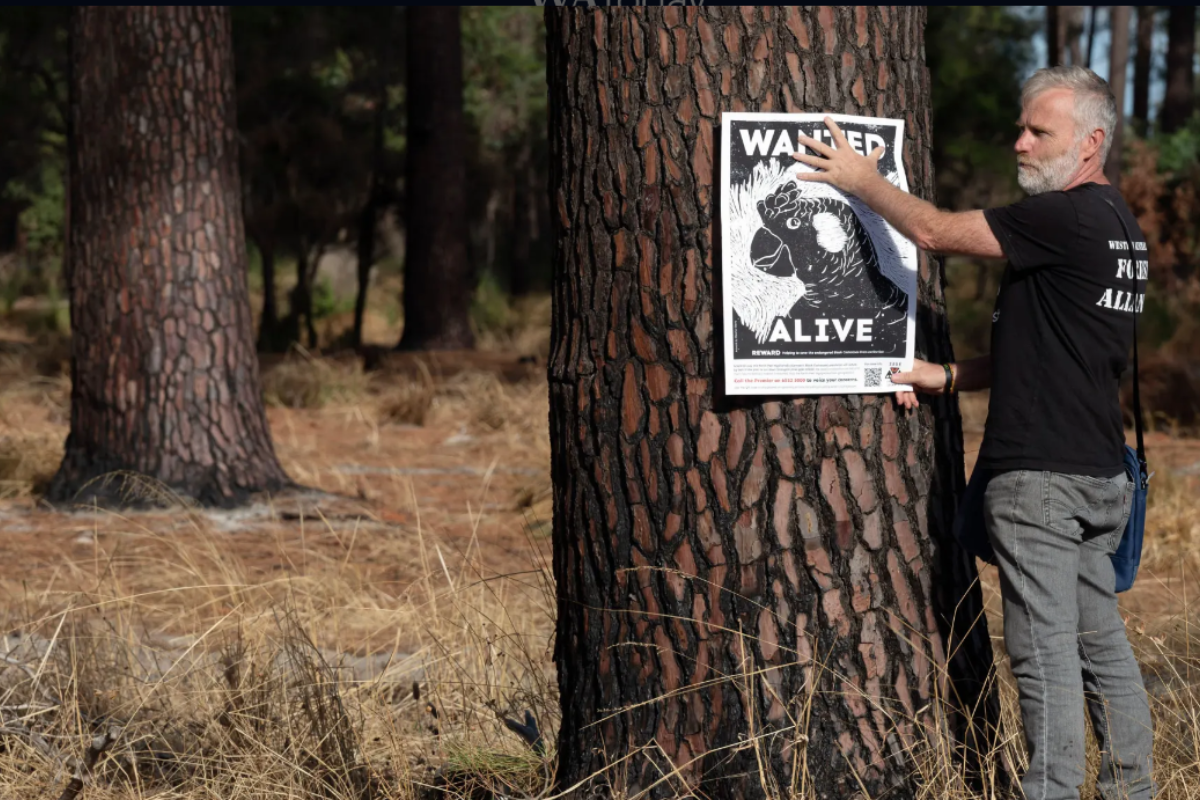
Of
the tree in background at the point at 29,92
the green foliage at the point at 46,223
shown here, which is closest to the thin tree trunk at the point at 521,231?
the tree in background at the point at 29,92

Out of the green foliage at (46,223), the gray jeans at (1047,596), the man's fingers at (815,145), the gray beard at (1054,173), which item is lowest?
the gray jeans at (1047,596)

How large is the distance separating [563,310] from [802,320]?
54 cm

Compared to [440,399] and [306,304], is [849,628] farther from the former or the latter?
[306,304]

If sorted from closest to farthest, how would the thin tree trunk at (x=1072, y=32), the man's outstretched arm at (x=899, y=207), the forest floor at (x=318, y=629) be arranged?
1. the man's outstretched arm at (x=899, y=207)
2. the forest floor at (x=318, y=629)
3. the thin tree trunk at (x=1072, y=32)

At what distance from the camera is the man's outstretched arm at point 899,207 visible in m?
2.97

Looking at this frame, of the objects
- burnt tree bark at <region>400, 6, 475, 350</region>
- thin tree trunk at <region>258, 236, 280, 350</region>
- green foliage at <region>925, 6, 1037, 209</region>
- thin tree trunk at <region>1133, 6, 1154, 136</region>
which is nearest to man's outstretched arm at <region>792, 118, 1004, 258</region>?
burnt tree bark at <region>400, 6, 475, 350</region>

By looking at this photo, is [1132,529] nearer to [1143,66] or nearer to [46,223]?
[1143,66]

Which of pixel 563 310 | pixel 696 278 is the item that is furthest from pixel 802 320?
pixel 563 310

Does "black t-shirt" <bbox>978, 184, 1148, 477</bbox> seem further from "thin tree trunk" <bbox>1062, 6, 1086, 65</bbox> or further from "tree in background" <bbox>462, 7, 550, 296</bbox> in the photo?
"tree in background" <bbox>462, 7, 550, 296</bbox>

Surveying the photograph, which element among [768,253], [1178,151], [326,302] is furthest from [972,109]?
[768,253]

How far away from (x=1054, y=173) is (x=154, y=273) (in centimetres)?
555

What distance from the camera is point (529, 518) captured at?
24.8 ft

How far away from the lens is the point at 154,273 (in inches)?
299

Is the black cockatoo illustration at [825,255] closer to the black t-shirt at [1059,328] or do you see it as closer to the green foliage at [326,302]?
the black t-shirt at [1059,328]
